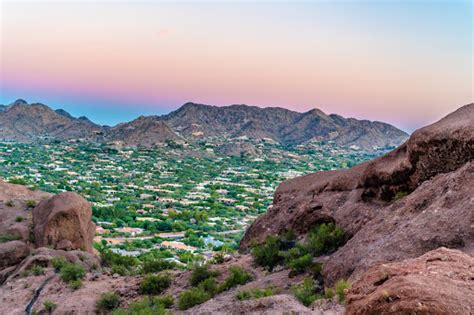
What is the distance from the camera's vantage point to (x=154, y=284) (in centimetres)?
1420

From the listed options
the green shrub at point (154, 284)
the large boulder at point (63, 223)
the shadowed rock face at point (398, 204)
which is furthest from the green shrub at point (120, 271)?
the shadowed rock face at point (398, 204)

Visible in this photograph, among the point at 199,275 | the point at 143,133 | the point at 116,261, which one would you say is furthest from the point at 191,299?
the point at 143,133

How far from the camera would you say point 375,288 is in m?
5.66

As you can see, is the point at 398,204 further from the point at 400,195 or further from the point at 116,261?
the point at 116,261

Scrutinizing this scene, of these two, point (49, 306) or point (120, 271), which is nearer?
point (49, 306)

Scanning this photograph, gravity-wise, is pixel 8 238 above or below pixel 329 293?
above

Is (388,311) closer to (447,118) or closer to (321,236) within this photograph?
(321,236)

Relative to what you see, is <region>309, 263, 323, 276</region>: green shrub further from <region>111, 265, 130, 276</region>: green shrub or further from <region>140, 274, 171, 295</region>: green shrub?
<region>111, 265, 130, 276</region>: green shrub

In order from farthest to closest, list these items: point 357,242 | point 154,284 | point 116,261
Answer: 1. point 116,261
2. point 154,284
3. point 357,242

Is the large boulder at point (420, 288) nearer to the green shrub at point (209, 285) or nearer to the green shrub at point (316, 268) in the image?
the green shrub at point (316, 268)

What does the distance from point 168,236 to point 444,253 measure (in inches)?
2027

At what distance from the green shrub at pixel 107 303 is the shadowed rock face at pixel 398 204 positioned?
19.4 feet

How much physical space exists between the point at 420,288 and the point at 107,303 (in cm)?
1050

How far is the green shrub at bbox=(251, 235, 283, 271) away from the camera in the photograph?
1379 centimetres
